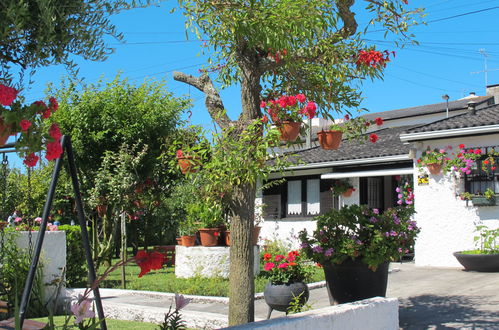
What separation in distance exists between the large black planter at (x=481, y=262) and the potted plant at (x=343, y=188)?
4.82 meters

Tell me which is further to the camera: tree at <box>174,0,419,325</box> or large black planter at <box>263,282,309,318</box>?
large black planter at <box>263,282,309,318</box>

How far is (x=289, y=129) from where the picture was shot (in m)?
5.27

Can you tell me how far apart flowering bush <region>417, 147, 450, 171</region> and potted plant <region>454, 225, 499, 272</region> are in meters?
1.60

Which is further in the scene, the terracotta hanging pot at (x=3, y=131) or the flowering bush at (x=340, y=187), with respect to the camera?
the flowering bush at (x=340, y=187)

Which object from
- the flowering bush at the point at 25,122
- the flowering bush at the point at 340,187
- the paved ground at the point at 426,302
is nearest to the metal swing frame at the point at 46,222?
the flowering bush at the point at 25,122

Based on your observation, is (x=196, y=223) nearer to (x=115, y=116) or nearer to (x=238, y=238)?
(x=115, y=116)

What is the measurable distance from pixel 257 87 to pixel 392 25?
5.23 ft

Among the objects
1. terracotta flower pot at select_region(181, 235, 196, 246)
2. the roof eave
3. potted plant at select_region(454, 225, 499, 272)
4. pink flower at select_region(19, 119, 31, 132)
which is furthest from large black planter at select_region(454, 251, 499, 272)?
pink flower at select_region(19, 119, 31, 132)

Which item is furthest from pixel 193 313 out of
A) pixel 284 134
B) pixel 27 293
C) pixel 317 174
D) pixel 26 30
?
pixel 317 174

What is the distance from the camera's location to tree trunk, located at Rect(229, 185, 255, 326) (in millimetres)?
5203

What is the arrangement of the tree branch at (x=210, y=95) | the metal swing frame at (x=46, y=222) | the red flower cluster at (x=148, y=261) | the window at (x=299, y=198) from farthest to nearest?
the window at (x=299, y=198) → the tree branch at (x=210, y=95) → the metal swing frame at (x=46, y=222) → the red flower cluster at (x=148, y=261)

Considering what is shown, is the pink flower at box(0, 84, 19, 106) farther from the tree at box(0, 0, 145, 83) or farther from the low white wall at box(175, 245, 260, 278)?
the low white wall at box(175, 245, 260, 278)

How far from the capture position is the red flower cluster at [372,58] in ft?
17.8

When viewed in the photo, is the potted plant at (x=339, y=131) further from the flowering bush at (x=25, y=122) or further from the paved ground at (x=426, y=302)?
the flowering bush at (x=25, y=122)
